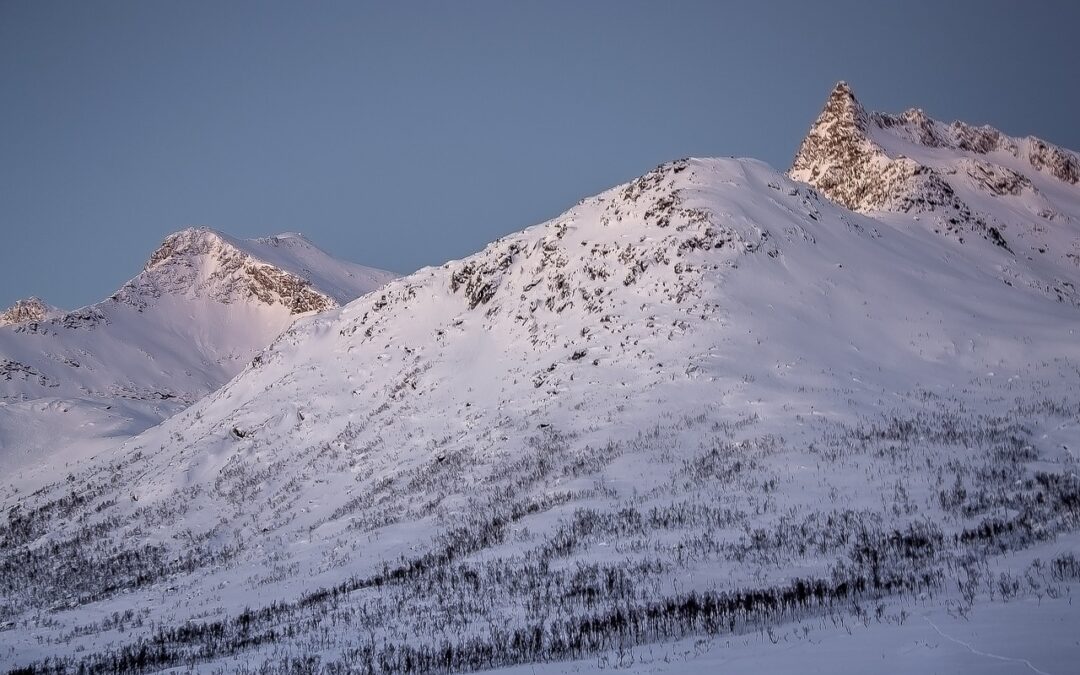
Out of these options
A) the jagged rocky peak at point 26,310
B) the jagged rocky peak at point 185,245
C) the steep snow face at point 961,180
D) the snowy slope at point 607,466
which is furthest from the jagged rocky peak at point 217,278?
the steep snow face at point 961,180

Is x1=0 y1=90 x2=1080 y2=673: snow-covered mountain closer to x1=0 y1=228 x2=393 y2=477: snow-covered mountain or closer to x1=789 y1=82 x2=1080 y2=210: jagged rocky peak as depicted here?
x1=789 y1=82 x2=1080 y2=210: jagged rocky peak

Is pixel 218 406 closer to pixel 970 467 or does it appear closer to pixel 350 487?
pixel 350 487

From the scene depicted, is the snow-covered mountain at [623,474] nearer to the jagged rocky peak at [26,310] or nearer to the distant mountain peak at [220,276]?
the distant mountain peak at [220,276]

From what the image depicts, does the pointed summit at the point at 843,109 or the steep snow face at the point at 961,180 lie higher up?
the pointed summit at the point at 843,109

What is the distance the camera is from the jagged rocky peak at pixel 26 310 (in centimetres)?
16238

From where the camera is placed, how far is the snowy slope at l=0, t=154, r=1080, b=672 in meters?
12.7

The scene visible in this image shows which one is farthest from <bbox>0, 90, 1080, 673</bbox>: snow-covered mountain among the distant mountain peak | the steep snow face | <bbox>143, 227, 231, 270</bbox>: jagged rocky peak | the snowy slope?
<bbox>143, 227, 231, 270</bbox>: jagged rocky peak

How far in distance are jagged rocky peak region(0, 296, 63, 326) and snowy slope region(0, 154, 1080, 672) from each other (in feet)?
433

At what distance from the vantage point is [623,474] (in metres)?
23.7

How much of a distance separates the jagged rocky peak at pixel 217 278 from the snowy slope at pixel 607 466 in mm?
76580

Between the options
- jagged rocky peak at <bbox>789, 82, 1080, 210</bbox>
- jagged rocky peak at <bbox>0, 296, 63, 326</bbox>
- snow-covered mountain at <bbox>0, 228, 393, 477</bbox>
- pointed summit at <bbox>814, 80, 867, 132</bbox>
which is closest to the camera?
jagged rocky peak at <bbox>789, 82, 1080, 210</bbox>

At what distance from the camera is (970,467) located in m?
18.8

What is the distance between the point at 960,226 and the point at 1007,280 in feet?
37.7

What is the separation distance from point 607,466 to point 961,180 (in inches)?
2627
